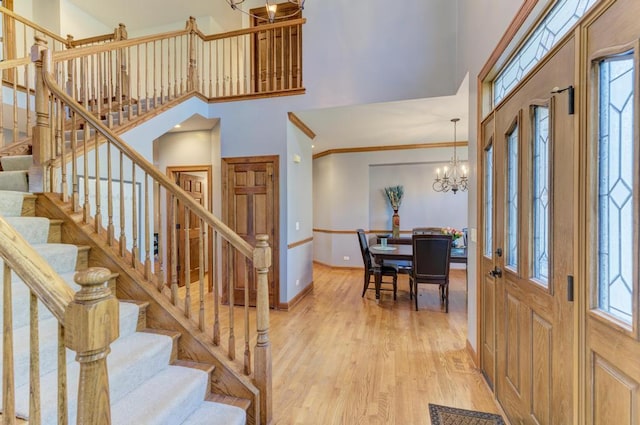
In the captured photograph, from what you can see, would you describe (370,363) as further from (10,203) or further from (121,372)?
(10,203)

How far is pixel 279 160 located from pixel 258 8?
10.2 ft

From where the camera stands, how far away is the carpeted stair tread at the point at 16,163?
8.15 ft

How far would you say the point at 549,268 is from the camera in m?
1.42

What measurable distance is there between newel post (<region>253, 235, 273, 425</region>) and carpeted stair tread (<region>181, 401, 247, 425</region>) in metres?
0.14

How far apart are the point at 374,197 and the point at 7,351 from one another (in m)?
6.23

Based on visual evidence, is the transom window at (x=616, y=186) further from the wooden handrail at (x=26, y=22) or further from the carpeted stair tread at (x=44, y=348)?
the wooden handrail at (x=26, y=22)

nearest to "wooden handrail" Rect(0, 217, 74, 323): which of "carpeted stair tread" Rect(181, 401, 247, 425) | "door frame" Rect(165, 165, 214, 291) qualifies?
"carpeted stair tread" Rect(181, 401, 247, 425)

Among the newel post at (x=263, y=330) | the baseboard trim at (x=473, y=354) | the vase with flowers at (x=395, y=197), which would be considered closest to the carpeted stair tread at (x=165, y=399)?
the newel post at (x=263, y=330)

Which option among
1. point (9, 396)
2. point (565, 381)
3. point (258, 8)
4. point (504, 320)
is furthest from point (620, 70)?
point (258, 8)

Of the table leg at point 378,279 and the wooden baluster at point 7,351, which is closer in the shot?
the wooden baluster at point 7,351

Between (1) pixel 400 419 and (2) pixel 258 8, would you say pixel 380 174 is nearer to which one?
(2) pixel 258 8

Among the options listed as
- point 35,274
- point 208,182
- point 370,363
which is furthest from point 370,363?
point 208,182

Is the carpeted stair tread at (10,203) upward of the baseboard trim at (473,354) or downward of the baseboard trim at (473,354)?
upward

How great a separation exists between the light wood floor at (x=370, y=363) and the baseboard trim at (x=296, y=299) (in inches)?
3.2
